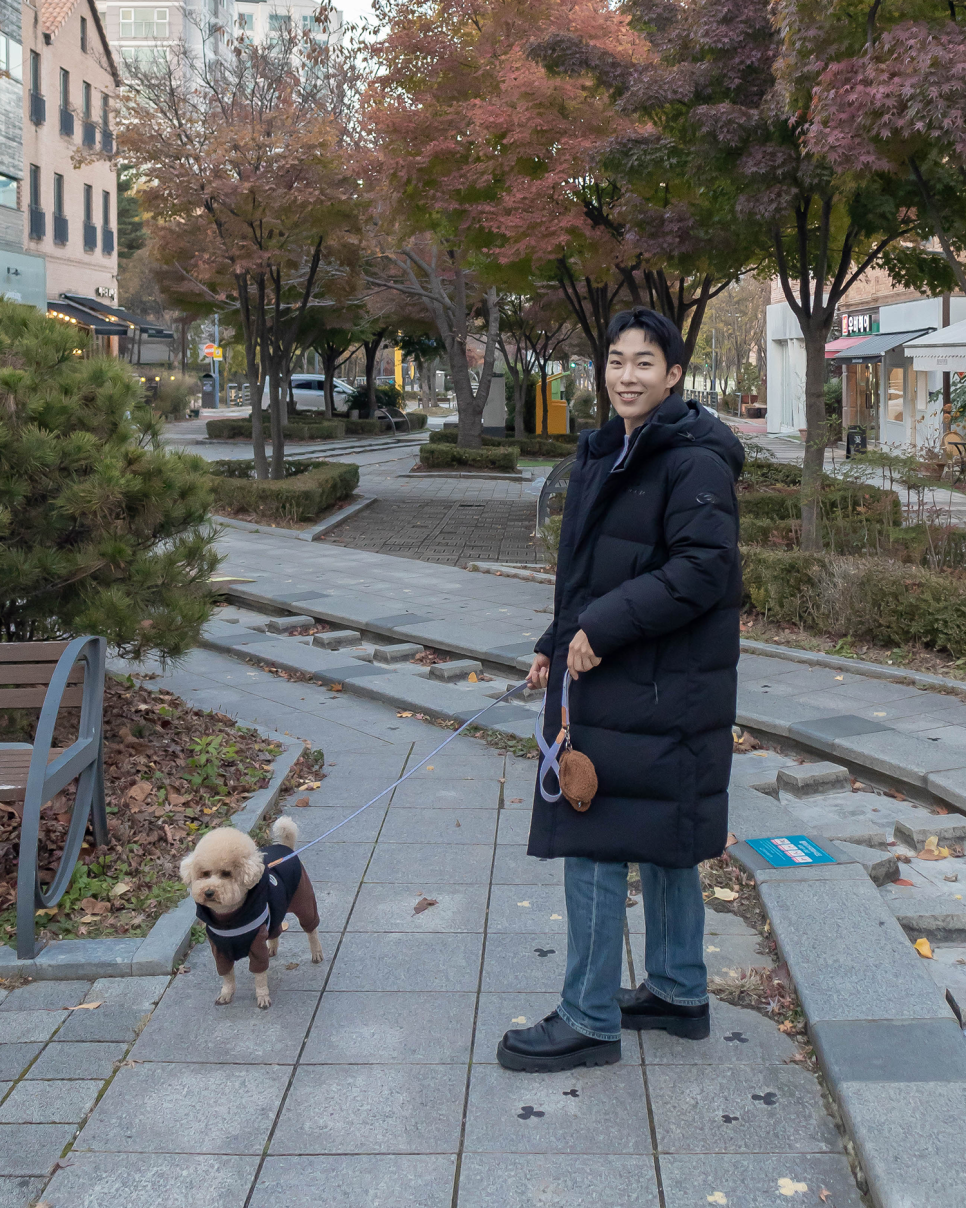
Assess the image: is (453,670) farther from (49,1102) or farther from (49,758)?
(49,1102)

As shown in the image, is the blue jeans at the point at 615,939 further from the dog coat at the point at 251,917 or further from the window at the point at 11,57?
the window at the point at 11,57

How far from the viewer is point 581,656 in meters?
2.97

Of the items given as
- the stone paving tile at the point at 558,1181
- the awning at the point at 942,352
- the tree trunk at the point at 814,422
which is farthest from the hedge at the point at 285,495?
the stone paving tile at the point at 558,1181

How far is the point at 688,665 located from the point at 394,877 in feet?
6.94

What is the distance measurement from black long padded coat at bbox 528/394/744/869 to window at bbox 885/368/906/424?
103 feet

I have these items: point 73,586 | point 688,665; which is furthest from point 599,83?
point 688,665

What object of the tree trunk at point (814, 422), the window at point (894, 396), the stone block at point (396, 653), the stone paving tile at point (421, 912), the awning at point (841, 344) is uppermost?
the awning at point (841, 344)

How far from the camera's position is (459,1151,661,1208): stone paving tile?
8.91 feet

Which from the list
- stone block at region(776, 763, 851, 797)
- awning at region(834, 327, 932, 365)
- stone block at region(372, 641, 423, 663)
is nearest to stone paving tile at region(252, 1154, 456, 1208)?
stone block at region(776, 763, 851, 797)

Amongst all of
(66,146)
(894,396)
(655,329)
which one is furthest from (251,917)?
(66,146)

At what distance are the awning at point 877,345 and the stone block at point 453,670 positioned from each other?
2357 cm

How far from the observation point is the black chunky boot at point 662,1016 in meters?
3.41

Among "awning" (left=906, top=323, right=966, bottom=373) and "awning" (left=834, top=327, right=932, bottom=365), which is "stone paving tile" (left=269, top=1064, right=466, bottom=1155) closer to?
"awning" (left=906, top=323, right=966, bottom=373)

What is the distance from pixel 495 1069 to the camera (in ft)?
10.8
